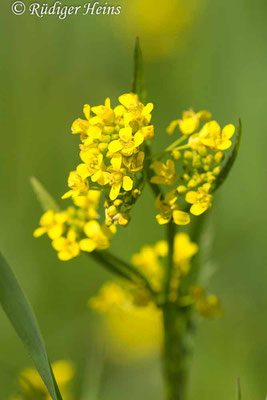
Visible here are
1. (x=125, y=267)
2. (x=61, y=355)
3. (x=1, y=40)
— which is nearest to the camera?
(x=125, y=267)

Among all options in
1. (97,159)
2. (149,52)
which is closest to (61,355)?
(97,159)

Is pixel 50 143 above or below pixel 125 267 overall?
above

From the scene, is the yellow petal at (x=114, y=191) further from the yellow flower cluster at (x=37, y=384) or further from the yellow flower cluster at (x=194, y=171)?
the yellow flower cluster at (x=37, y=384)

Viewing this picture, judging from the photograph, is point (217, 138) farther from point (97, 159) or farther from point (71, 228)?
point (71, 228)

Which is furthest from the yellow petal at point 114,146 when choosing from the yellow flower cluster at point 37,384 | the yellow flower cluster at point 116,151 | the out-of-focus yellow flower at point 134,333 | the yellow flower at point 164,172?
the out-of-focus yellow flower at point 134,333

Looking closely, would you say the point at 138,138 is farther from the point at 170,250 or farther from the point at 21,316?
the point at 21,316

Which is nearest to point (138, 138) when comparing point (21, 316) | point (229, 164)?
point (229, 164)
